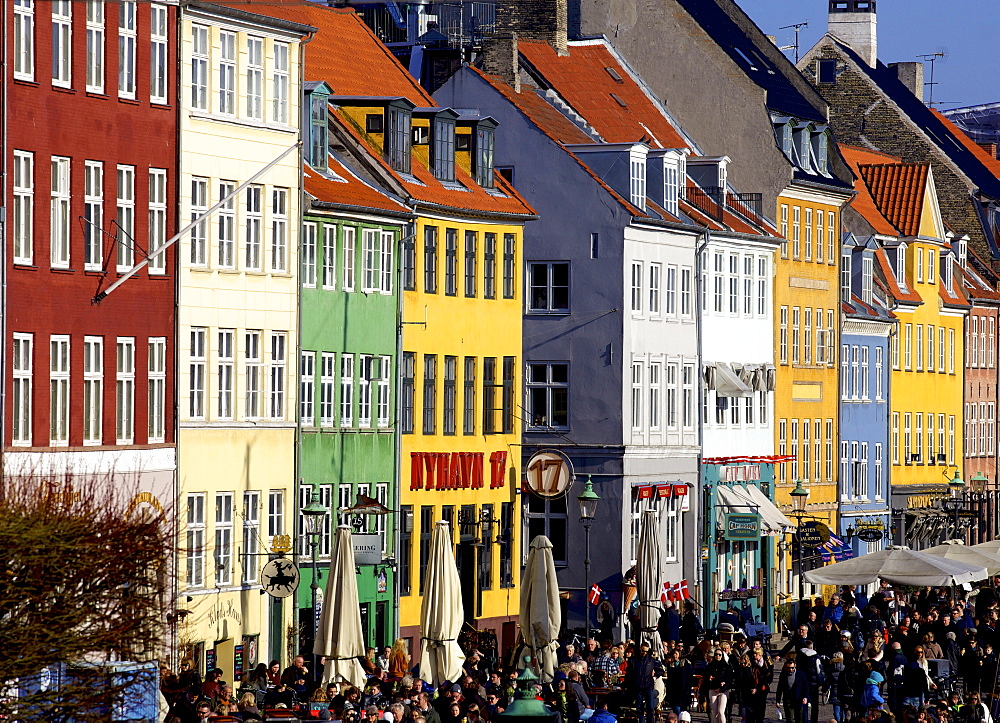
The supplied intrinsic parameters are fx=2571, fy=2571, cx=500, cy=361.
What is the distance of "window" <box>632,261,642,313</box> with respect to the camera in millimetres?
62775

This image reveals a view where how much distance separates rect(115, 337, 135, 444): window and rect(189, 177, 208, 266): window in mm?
2618

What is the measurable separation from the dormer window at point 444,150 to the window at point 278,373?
8.52m

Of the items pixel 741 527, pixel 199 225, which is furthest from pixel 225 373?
pixel 741 527

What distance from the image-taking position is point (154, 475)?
44656mm

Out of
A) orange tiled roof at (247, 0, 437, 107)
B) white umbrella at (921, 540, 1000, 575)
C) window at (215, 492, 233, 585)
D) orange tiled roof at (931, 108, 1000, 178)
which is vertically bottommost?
white umbrella at (921, 540, 1000, 575)

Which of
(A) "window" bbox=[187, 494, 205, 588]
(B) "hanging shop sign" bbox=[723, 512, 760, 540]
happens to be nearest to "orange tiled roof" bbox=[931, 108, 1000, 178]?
(B) "hanging shop sign" bbox=[723, 512, 760, 540]

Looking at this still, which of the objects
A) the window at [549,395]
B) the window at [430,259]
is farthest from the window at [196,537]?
the window at [549,395]

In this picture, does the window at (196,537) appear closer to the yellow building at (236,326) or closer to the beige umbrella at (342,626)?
the yellow building at (236,326)

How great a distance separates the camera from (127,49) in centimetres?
4397

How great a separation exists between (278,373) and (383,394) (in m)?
4.36

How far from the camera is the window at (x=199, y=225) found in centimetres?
4609

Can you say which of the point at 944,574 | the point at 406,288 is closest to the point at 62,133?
the point at 406,288

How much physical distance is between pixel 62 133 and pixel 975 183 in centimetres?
6069

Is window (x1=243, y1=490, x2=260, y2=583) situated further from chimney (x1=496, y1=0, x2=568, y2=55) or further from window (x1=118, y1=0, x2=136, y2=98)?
chimney (x1=496, y1=0, x2=568, y2=55)
